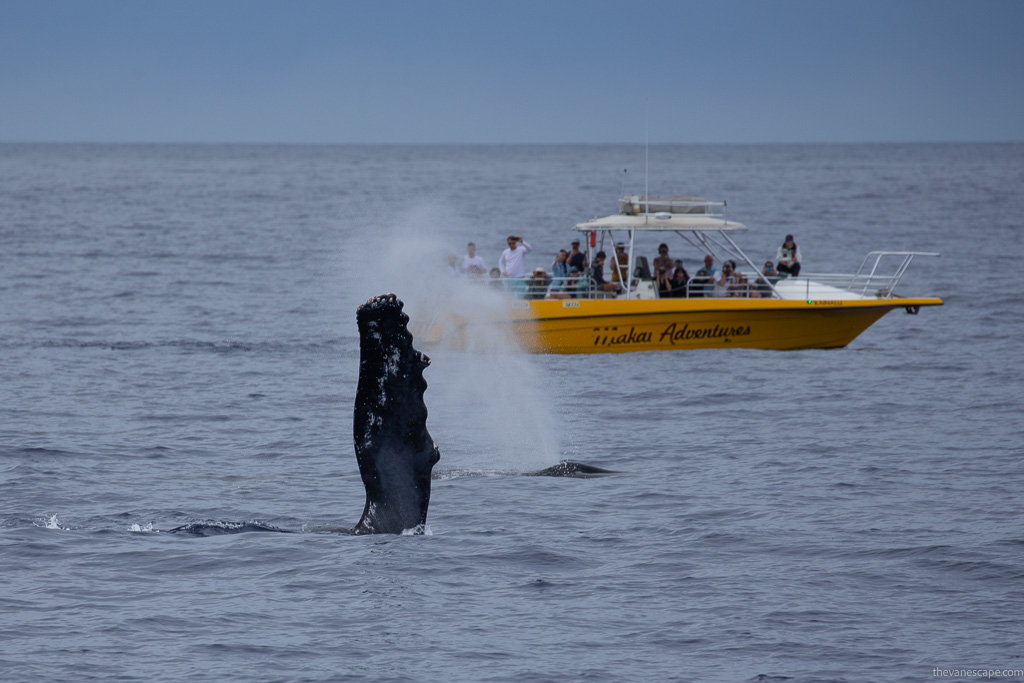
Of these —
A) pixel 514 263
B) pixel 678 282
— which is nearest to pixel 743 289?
pixel 678 282

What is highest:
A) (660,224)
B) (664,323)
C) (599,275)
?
(660,224)

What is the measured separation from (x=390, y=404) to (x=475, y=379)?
47.8ft

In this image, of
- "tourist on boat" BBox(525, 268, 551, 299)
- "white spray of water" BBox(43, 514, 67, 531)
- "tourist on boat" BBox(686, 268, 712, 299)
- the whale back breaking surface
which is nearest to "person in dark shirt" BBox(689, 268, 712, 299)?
"tourist on boat" BBox(686, 268, 712, 299)

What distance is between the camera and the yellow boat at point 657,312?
27.5m

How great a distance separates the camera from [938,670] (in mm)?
10680

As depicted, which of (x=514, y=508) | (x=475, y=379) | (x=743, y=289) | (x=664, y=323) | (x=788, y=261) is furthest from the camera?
(x=788, y=261)

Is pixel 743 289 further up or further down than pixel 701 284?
further down

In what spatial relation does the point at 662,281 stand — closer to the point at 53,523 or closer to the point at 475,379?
the point at 475,379

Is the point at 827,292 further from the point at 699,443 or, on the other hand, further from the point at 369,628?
the point at 369,628

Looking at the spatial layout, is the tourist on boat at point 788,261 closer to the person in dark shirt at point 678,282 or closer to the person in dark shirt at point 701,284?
the person in dark shirt at point 701,284

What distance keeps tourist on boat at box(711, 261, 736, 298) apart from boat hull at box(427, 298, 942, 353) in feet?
1.46

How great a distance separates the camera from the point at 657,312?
27.6 metres

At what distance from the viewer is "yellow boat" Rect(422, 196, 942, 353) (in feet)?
90.2

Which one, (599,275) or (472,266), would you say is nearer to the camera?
(472,266)
